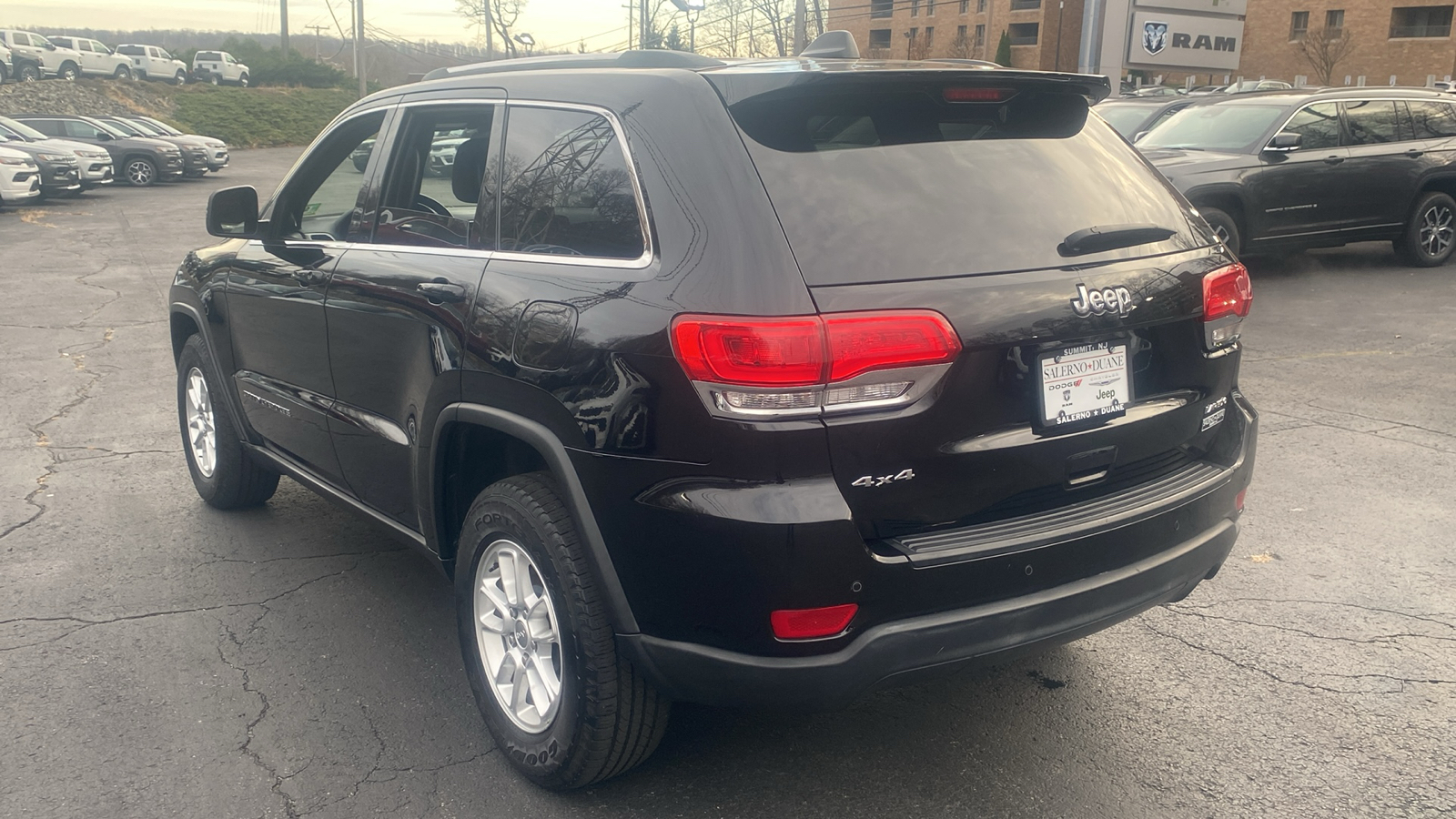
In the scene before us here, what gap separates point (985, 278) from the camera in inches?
101

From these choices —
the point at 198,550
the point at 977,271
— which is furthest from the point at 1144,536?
the point at 198,550

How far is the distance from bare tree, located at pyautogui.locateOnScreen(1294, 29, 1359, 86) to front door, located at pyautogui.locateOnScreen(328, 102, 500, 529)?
66992 millimetres

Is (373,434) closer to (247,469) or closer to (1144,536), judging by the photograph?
(247,469)

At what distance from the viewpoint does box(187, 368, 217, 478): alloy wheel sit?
202 inches

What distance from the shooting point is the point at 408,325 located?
3.29 meters

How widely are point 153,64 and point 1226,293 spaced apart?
5913cm

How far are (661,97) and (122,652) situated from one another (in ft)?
8.39

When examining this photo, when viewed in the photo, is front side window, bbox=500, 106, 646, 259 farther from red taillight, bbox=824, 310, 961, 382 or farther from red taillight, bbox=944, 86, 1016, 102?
red taillight, bbox=944, 86, 1016, 102

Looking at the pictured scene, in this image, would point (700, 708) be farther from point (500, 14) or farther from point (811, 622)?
point (500, 14)

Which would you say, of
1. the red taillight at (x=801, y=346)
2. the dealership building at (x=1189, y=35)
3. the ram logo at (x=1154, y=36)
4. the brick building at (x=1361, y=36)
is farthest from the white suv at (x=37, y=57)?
the brick building at (x=1361, y=36)

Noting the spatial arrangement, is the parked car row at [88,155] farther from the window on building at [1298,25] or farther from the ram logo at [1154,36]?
the window on building at [1298,25]

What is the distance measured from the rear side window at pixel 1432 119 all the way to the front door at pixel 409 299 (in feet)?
38.9

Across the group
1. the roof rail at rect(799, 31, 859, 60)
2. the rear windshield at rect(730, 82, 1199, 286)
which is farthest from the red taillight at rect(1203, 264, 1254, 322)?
the roof rail at rect(799, 31, 859, 60)

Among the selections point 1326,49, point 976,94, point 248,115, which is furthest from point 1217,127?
point 1326,49
